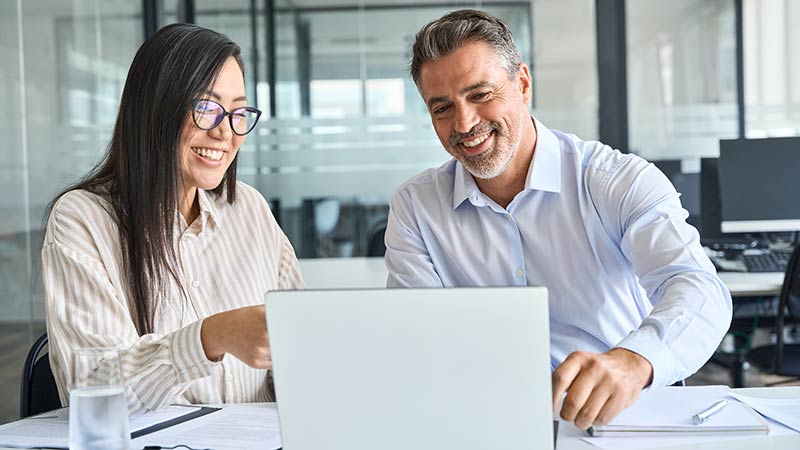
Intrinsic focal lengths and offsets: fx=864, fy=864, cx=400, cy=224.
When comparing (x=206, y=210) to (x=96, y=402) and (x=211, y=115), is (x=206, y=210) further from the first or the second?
(x=96, y=402)

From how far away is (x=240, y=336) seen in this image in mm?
1283

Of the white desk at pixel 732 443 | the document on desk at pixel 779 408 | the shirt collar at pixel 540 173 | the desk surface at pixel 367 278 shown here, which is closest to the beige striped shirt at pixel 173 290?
the shirt collar at pixel 540 173

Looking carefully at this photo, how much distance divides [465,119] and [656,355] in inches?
28.9

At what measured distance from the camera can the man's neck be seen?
1907mm

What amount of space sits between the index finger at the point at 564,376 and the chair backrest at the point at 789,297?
92.2 inches

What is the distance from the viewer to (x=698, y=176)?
425 cm

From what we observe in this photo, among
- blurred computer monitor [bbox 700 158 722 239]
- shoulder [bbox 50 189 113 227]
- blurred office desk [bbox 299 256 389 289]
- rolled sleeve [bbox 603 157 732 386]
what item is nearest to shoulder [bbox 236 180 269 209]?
shoulder [bbox 50 189 113 227]

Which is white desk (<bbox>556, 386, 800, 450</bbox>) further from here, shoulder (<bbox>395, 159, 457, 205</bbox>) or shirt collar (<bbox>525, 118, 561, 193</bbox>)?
shoulder (<bbox>395, 159, 457, 205</bbox>)

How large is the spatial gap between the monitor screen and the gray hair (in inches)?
87.7

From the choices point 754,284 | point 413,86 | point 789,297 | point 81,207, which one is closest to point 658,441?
point 81,207

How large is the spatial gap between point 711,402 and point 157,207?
102cm

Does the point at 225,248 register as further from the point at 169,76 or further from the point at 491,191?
the point at 491,191

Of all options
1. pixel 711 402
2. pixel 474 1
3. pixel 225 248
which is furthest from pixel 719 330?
pixel 474 1

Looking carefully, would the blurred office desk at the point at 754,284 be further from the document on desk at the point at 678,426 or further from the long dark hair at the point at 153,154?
the long dark hair at the point at 153,154
